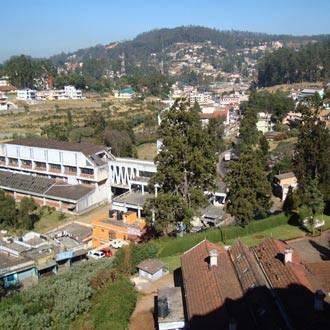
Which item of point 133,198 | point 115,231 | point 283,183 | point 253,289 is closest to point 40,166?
point 133,198

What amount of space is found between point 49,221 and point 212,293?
21.6 meters

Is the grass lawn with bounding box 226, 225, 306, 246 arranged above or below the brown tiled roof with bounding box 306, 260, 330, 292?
below

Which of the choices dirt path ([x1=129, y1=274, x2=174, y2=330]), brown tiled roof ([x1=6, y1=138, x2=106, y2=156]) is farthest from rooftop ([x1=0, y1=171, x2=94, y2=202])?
dirt path ([x1=129, y1=274, x2=174, y2=330])

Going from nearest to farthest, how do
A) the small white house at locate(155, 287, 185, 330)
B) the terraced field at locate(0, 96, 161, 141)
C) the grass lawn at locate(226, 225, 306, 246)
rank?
the small white house at locate(155, 287, 185, 330) < the grass lawn at locate(226, 225, 306, 246) < the terraced field at locate(0, 96, 161, 141)

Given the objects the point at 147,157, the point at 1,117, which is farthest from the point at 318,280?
the point at 1,117

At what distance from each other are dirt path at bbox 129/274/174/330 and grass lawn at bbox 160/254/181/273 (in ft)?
2.57

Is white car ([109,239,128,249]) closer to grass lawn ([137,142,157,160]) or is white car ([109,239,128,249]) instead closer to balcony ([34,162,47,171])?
balcony ([34,162,47,171])

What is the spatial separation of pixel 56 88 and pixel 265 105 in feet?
169

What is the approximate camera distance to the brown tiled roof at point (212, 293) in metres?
14.5

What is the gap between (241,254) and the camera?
1809cm

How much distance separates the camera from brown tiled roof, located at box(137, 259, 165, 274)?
67.4ft

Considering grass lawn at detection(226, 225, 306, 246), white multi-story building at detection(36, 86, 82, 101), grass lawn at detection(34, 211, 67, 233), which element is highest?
white multi-story building at detection(36, 86, 82, 101)

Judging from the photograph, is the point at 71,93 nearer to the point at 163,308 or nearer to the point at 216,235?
the point at 216,235

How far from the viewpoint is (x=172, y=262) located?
2220cm
